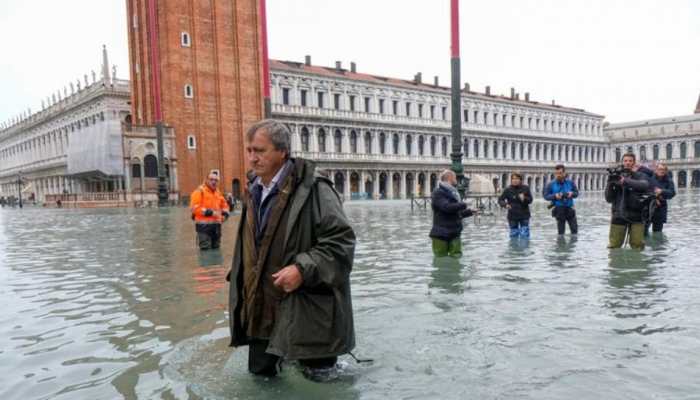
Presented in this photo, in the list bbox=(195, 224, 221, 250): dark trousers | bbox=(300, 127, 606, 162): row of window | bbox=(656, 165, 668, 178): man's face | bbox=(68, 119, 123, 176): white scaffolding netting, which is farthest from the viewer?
bbox=(300, 127, 606, 162): row of window

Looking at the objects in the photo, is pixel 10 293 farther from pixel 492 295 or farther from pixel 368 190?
pixel 368 190

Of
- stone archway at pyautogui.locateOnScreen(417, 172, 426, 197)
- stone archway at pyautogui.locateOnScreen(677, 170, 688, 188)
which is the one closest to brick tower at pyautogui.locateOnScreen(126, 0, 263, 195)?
stone archway at pyautogui.locateOnScreen(417, 172, 426, 197)

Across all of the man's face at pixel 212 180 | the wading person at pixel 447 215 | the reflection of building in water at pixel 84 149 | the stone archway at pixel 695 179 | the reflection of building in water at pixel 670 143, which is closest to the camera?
the wading person at pixel 447 215

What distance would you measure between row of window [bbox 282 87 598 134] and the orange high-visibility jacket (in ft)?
139

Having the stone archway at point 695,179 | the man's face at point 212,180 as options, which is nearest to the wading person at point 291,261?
the man's face at point 212,180

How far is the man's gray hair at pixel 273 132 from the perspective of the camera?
2914mm

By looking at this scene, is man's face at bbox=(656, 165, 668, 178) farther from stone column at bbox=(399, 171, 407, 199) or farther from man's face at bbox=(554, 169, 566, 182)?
stone column at bbox=(399, 171, 407, 199)

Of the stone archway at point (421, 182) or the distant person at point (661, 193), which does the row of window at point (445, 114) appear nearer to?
the stone archway at point (421, 182)

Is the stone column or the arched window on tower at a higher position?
the arched window on tower

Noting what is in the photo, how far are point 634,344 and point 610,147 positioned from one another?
87.9 meters

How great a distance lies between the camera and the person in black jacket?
9.58 m

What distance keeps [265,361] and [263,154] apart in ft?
4.09

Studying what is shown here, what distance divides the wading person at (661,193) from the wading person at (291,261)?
7.39 metres

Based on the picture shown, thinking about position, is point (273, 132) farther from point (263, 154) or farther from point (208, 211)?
point (208, 211)
